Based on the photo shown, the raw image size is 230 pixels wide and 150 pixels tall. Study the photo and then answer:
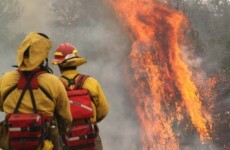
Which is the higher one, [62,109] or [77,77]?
[77,77]

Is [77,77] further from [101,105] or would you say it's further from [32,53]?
[32,53]

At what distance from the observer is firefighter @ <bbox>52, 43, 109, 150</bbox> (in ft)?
15.8

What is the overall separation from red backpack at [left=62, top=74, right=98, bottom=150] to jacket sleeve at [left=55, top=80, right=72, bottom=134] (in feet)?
2.13

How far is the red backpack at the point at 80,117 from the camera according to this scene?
4.66m

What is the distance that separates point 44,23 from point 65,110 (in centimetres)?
1962

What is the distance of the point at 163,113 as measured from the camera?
527 inches

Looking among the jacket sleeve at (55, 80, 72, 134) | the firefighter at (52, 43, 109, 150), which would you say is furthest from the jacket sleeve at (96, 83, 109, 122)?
the jacket sleeve at (55, 80, 72, 134)

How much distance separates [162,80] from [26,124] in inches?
401

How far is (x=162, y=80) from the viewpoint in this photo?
43.9ft

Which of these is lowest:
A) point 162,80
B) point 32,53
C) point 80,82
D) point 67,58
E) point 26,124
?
point 162,80

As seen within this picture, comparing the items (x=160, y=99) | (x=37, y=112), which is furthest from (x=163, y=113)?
(x=37, y=112)

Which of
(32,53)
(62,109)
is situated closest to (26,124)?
(62,109)

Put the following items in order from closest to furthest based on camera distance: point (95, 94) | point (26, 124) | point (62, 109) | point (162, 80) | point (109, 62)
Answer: point (26, 124)
point (62, 109)
point (95, 94)
point (162, 80)
point (109, 62)

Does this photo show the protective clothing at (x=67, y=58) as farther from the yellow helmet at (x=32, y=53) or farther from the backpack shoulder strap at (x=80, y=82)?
the yellow helmet at (x=32, y=53)
